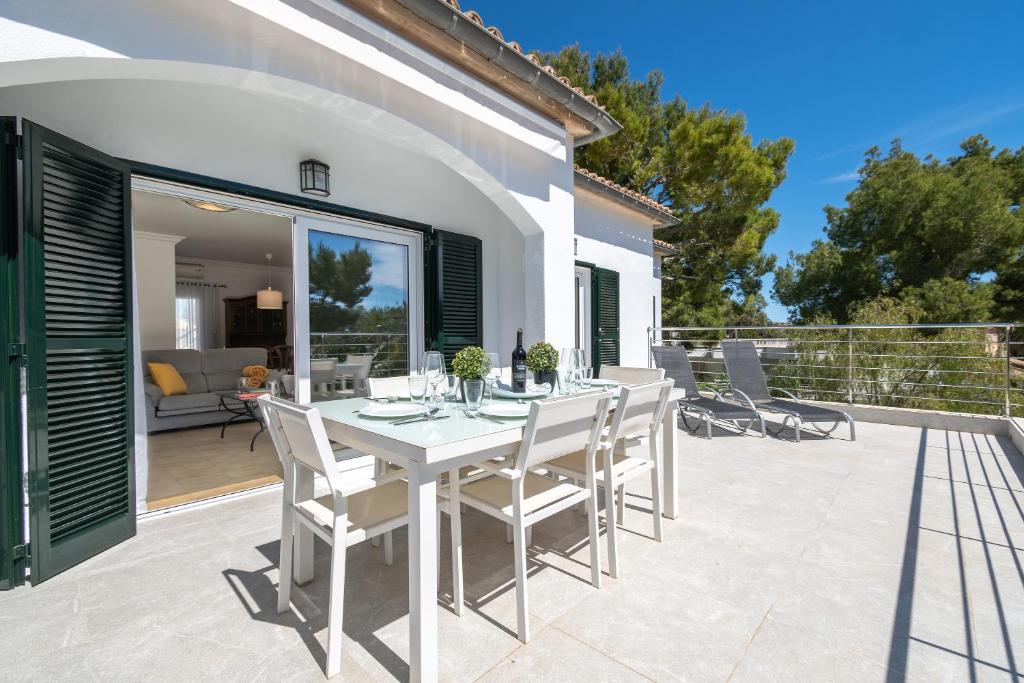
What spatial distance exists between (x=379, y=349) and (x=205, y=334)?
24.8 ft

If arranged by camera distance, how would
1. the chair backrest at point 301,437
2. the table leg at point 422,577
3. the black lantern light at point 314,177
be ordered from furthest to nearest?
the black lantern light at point 314,177 → the chair backrest at point 301,437 → the table leg at point 422,577

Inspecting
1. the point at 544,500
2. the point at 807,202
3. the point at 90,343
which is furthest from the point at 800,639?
the point at 807,202

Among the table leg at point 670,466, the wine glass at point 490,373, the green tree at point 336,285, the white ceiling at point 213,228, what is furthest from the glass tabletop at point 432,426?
the white ceiling at point 213,228

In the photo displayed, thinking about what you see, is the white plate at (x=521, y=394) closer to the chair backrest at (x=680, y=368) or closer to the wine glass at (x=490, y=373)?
the wine glass at (x=490, y=373)

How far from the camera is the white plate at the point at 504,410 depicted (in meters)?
2.06

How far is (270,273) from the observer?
10406mm

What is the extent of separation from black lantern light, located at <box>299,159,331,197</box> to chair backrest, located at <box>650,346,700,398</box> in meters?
4.12

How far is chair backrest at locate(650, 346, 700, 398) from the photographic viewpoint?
5527 millimetres

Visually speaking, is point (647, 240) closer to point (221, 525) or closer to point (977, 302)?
point (221, 525)

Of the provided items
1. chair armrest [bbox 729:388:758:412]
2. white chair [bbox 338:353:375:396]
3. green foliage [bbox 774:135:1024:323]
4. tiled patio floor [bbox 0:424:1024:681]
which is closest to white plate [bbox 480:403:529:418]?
tiled patio floor [bbox 0:424:1024:681]

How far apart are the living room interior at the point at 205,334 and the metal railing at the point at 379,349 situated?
119cm

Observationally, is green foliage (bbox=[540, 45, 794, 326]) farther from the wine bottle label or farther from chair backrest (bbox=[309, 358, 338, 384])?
the wine bottle label

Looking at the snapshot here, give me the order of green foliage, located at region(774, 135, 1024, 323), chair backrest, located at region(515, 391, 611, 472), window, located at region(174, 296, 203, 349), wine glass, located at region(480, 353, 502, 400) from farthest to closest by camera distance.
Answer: green foliage, located at region(774, 135, 1024, 323), window, located at region(174, 296, 203, 349), wine glass, located at region(480, 353, 502, 400), chair backrest, located at region(515, 391, 611, 472)

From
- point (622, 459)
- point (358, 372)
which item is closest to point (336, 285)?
point (358, 372)
